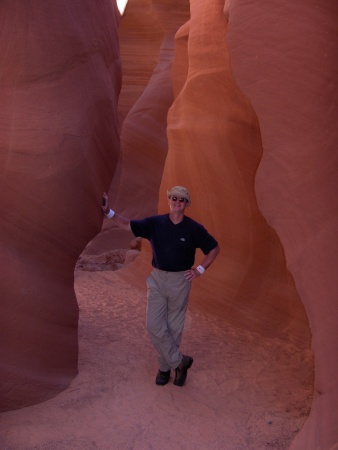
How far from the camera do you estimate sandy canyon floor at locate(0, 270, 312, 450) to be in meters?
3.78

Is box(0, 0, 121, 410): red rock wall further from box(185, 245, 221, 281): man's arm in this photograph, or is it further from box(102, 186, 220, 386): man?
box(185, 245, 221, 281): man's arm

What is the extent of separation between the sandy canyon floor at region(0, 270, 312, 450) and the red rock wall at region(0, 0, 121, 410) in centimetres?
29

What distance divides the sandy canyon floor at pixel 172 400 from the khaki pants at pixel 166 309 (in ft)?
1.23

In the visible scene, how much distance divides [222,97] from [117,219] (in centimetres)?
267

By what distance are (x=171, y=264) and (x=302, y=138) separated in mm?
1422

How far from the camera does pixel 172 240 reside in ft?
14.2

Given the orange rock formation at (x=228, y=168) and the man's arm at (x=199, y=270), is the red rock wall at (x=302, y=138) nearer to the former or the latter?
the orange rock formation at (x=228, y=168)

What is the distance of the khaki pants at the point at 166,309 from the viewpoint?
4.36 m

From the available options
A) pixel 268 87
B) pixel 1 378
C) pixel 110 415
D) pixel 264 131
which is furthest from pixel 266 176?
pixel 1 378

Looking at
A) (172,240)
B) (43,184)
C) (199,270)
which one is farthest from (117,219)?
(199,270)

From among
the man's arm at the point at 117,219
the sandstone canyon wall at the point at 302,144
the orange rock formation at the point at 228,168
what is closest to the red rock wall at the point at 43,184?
the orange rock formation at the point at 228,168

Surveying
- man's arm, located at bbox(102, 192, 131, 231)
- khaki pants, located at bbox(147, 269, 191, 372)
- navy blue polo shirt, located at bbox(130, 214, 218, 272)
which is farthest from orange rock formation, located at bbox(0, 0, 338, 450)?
khaki pants, located at bbox(147, 269, 191, 372)

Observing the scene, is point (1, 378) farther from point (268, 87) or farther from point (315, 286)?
point (268, 87)

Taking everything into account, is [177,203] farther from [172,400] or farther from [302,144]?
[172,400]
